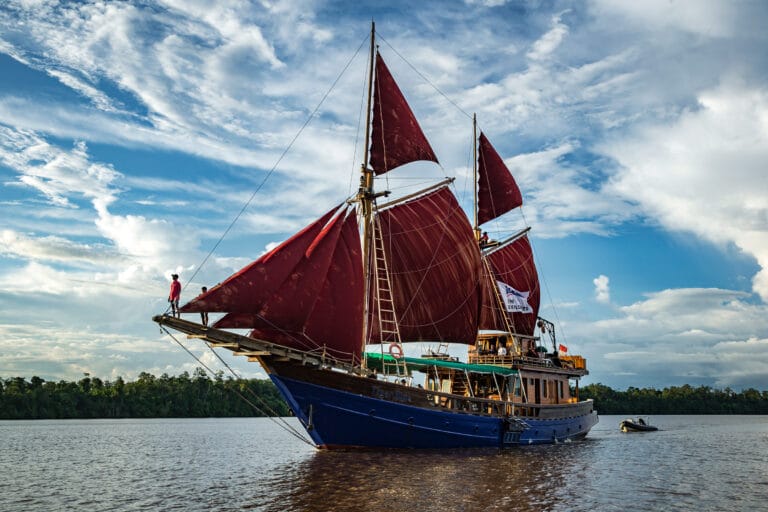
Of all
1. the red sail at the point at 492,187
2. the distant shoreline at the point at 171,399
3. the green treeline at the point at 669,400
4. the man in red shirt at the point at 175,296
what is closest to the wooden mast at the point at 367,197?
the man in red shirt at the point at 175,296

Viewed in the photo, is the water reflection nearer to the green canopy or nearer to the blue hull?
the blue hull

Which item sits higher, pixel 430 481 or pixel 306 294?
pixel 306 294

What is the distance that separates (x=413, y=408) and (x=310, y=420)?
5582 millimetres

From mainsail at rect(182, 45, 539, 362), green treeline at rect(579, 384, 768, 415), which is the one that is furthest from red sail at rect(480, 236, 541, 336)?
green treeline at rect(579, 384, 768, 415)

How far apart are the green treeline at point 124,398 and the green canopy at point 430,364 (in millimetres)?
57378

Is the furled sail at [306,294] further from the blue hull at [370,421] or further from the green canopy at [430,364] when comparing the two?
the green canopy at [430,364]

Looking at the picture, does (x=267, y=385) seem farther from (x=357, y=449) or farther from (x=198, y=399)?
(x=357, y=449)

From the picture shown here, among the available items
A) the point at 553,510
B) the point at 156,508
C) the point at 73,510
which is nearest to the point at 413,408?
the point at 553,510

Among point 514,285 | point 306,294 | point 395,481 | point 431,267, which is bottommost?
point 395,481

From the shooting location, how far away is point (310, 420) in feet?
107

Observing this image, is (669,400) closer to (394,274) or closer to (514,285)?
(514,285)

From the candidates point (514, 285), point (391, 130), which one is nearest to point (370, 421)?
point (391, 130)

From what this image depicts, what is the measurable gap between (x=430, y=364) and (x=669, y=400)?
13622 cm

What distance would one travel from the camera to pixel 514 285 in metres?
55.6
